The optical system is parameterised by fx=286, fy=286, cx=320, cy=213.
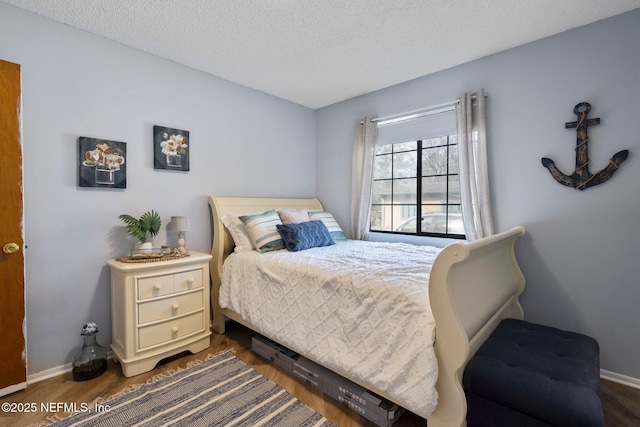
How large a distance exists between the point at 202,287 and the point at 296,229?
2.98 feet

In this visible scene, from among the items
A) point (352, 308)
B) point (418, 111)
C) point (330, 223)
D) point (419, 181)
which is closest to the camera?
point (352, 308)

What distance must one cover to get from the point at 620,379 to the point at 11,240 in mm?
4013

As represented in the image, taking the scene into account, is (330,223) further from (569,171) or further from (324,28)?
(569,171)

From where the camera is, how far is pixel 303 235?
259cm

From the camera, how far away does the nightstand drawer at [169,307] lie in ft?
6.52

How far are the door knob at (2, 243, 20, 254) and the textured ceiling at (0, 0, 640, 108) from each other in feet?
4.97

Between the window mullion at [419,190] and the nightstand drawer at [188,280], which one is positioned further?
the window mullion at [419,190]

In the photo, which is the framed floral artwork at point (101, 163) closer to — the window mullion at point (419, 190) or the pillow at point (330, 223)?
the pillow at point (330, 223)

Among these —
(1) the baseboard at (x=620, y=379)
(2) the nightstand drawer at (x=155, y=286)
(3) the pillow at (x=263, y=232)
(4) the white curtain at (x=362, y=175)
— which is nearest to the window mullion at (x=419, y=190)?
(4) the white curtain at (x=362, y=175)

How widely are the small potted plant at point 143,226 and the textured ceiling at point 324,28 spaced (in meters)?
1.37

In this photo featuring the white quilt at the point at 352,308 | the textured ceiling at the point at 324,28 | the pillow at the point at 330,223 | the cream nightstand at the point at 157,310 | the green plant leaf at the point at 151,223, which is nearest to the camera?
the white quilt at the point at 352,308

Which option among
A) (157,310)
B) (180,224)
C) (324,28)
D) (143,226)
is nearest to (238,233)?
(180,224)

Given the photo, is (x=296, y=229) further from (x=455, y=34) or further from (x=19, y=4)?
(x=19, y=4)

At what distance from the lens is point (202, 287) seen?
2299 mm
